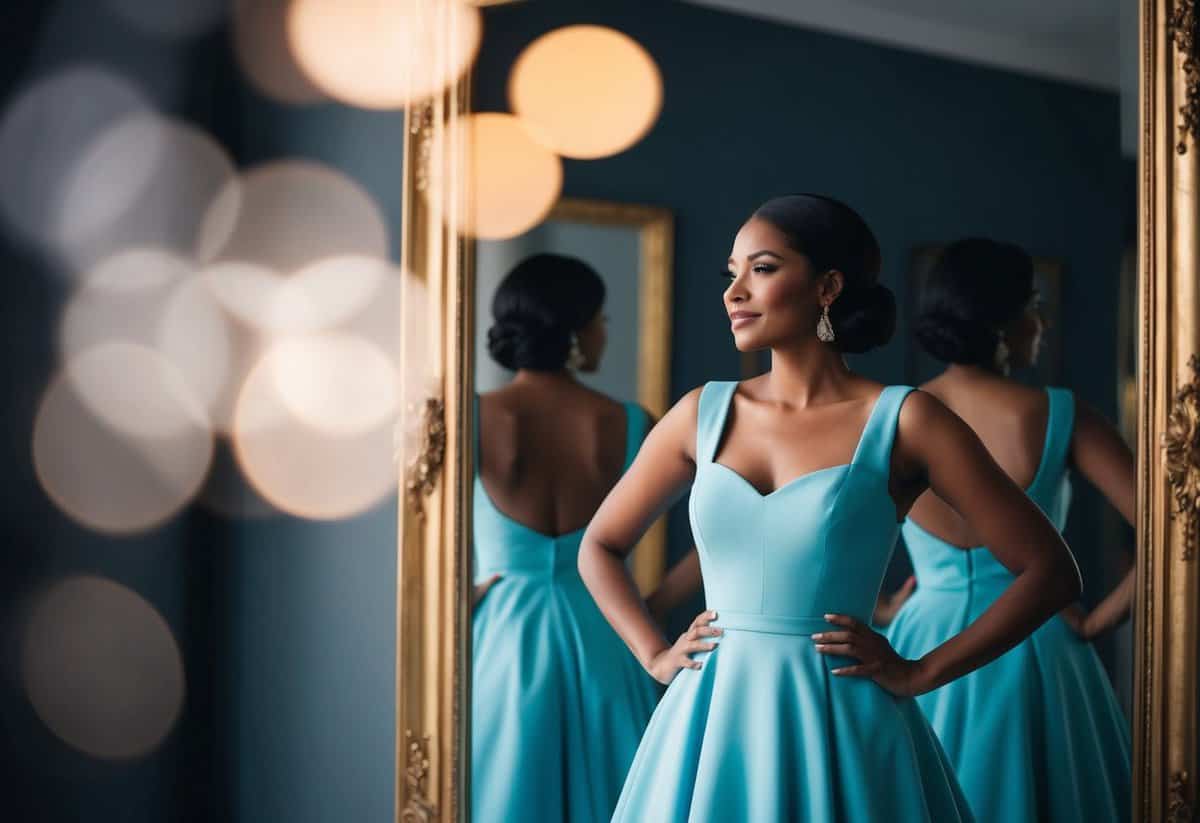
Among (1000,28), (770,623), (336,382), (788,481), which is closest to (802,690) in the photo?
(770,623)

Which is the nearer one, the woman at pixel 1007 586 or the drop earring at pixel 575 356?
the woman at pixel 1007 586

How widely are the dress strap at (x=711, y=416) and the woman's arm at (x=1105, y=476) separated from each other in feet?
1.20

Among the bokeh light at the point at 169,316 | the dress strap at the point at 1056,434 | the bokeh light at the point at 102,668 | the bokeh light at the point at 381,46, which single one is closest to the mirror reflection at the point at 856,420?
the dress strap at the point at 1056,434

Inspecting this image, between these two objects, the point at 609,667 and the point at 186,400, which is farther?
the point at 186,400

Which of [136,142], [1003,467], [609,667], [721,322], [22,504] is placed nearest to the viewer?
[1003,467]

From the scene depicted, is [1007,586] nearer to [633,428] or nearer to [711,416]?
[711,416]

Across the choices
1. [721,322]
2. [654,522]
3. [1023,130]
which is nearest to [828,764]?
[654,522]

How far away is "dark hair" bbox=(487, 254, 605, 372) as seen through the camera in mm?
1467

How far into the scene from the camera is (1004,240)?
1.19 meters

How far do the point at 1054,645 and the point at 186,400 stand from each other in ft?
4.82

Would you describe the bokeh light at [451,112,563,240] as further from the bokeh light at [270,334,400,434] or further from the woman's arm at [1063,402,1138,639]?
the woman's arm at [1063,402,1138,639]

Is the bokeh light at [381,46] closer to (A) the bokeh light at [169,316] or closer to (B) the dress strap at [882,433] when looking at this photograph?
(A) the bokeh light at [169,316]

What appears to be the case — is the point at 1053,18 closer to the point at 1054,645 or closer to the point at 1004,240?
the point at 1004,240

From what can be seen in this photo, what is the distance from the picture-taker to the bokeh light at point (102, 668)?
1.87 metres
